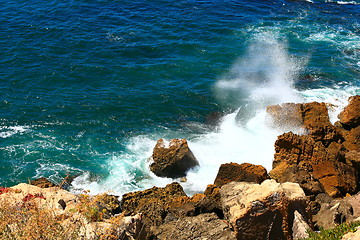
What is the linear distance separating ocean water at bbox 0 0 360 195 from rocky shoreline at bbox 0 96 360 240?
332 cm

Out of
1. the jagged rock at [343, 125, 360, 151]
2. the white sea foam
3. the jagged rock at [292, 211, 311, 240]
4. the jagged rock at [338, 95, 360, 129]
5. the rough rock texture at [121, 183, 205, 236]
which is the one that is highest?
the jagged rock at [292, 211, 311, 240]

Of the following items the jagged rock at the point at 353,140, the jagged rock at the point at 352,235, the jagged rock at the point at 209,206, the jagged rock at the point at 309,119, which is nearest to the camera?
the jagged rock at the point at 352,235

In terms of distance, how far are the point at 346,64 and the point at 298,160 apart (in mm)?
20637

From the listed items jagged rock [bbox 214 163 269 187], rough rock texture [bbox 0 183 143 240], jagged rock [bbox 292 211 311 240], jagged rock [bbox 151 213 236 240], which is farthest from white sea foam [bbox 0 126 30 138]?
jagged rock [bbox 292 211 311 240]

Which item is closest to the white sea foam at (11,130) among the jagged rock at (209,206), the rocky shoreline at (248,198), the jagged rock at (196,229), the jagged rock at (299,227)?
the rocky shoreline at (248,198)

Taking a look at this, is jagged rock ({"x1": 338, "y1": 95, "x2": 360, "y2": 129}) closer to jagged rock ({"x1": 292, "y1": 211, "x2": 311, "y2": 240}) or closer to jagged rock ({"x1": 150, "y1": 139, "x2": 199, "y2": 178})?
jagged rock ({"x1": 150, "y1": 139, "x2": 199, "y2": 178})

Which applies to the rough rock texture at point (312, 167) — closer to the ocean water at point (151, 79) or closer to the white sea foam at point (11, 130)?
the ocean water at point (151, 79)

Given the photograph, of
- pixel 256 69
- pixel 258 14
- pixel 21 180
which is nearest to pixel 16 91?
pixel 21 180

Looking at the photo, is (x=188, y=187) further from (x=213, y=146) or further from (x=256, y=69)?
(x=256, y=69)

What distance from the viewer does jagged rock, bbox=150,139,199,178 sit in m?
23.4

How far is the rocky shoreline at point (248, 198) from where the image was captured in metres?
12.4

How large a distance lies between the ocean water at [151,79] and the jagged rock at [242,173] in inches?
119

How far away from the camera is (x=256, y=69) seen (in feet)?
119

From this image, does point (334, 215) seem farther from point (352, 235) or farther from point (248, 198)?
point (248, 198)
